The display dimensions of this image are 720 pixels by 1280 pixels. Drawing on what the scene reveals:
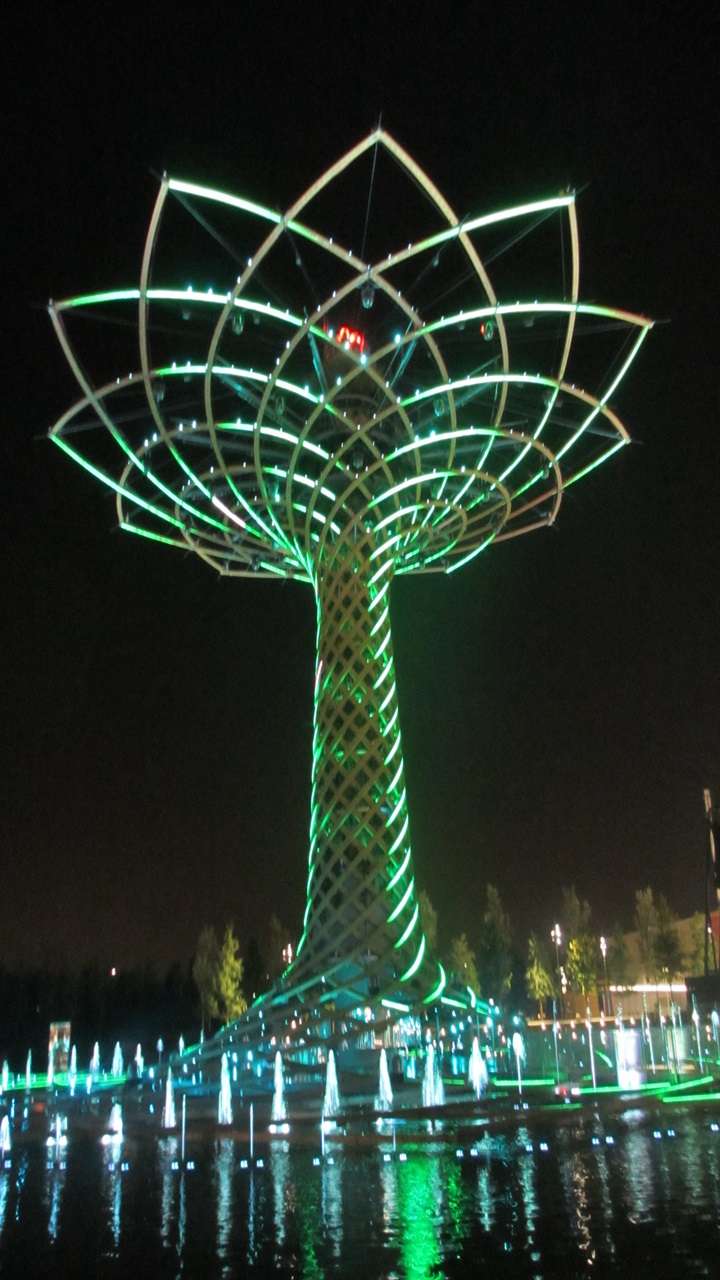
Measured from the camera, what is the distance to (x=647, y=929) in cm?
6781

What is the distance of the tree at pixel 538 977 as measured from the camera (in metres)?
65.0

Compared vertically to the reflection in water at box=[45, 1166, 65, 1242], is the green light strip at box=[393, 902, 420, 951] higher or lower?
higher

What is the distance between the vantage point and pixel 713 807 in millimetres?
40594

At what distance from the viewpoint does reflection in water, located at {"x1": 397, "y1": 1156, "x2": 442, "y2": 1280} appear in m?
7.90

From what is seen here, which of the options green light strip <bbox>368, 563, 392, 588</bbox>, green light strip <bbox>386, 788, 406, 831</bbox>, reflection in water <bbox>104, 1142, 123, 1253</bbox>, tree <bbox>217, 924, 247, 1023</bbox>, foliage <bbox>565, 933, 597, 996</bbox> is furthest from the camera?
foliage <bbox>565, 933, 597, 996</bbox>

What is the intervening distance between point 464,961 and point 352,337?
4882cm

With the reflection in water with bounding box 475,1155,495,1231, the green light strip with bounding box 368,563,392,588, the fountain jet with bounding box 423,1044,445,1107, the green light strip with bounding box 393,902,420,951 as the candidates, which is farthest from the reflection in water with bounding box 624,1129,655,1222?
the green light strip with bounding box 368,563,392,588

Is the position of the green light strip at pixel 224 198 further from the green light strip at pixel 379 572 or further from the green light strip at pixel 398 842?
the green light strip at pixel 398 842

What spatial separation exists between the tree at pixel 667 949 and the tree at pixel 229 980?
27.8 m

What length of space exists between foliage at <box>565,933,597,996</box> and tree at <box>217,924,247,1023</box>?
22074 millimetres

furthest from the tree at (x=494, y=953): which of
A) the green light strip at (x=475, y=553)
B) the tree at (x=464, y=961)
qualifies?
the green light strip at (x=475, y=553)

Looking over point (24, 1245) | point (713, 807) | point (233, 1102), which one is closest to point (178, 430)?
point (233, 1102)

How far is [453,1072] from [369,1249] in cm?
1740

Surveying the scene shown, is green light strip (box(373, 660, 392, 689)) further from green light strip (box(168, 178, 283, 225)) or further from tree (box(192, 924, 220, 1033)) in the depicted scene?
tree (box(192, 924, 220, 1033))
